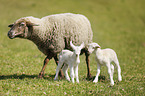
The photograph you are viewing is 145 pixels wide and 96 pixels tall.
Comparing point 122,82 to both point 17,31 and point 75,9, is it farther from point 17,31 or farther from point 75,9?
point 75,9

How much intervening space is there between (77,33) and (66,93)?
10.7 feet

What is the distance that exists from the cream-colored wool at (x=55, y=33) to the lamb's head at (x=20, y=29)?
0.16 m

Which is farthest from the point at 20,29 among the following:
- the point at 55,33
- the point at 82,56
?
the point at 82,56

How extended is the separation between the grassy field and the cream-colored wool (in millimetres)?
1428

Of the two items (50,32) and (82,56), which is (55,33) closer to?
(50,32)

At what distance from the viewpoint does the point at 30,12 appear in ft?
92.5

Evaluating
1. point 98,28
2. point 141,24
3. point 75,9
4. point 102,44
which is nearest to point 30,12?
point 75,9

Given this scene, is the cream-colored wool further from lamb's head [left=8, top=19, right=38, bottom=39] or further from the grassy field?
the grassy field

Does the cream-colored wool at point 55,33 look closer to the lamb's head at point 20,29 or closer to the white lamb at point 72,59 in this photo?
the lamb's head at point 20,29

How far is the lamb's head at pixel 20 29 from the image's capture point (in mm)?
8219

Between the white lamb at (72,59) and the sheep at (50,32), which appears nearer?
the white lamb at (72,59)

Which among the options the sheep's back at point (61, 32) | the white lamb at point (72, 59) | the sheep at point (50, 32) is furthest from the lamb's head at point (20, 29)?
the white lamb at point (72, 59)

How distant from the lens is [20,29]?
329 inches

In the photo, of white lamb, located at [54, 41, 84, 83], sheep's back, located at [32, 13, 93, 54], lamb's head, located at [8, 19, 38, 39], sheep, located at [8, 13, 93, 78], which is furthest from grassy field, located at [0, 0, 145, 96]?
lamb's head, located at [8, 19, 38, 39]
